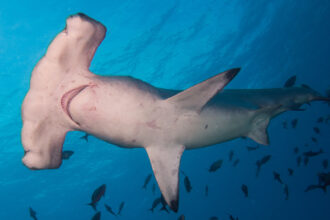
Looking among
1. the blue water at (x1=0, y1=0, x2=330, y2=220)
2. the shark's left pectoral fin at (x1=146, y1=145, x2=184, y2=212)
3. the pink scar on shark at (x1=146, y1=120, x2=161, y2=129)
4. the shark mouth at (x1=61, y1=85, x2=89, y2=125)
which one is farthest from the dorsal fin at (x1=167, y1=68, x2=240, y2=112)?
the blue water at (x1=0, y1=0, x2=330, y2=220)

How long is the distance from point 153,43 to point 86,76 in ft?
52.2

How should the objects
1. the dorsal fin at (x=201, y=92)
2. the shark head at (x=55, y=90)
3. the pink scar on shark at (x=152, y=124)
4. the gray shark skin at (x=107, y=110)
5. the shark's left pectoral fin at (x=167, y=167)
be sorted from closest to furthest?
the shark head at (x=55, y=90) < the gray shark skin at (x=107, y=110) < the dorsal fin at (x=201, y=92) < the pink scar on shark at (x=152, y=124) < the shark's left pectoral fin at (x=167, y=167)

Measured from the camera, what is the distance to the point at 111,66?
55.7ft

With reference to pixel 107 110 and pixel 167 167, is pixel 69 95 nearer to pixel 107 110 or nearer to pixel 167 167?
pixel 107 110

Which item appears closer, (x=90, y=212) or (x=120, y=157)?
(x=120, y=157)

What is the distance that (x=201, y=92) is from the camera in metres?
2.53

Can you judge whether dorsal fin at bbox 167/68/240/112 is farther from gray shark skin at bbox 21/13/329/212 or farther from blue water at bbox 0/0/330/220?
blue water at bbox 0/0/330/220

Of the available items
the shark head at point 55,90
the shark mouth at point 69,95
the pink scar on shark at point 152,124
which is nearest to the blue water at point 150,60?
the shark head at point 55,90

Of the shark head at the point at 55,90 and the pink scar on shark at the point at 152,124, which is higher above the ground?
the shark head at the point at 55,90

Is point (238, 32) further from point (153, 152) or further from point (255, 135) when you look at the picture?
point (153, 152)

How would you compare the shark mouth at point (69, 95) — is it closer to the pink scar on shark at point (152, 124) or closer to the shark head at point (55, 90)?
the shark head at point (55, 90)

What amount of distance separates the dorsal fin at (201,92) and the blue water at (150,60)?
12672 millimetres

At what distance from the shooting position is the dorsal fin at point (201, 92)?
2312 millimetres

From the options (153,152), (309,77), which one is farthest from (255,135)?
(309,77)
